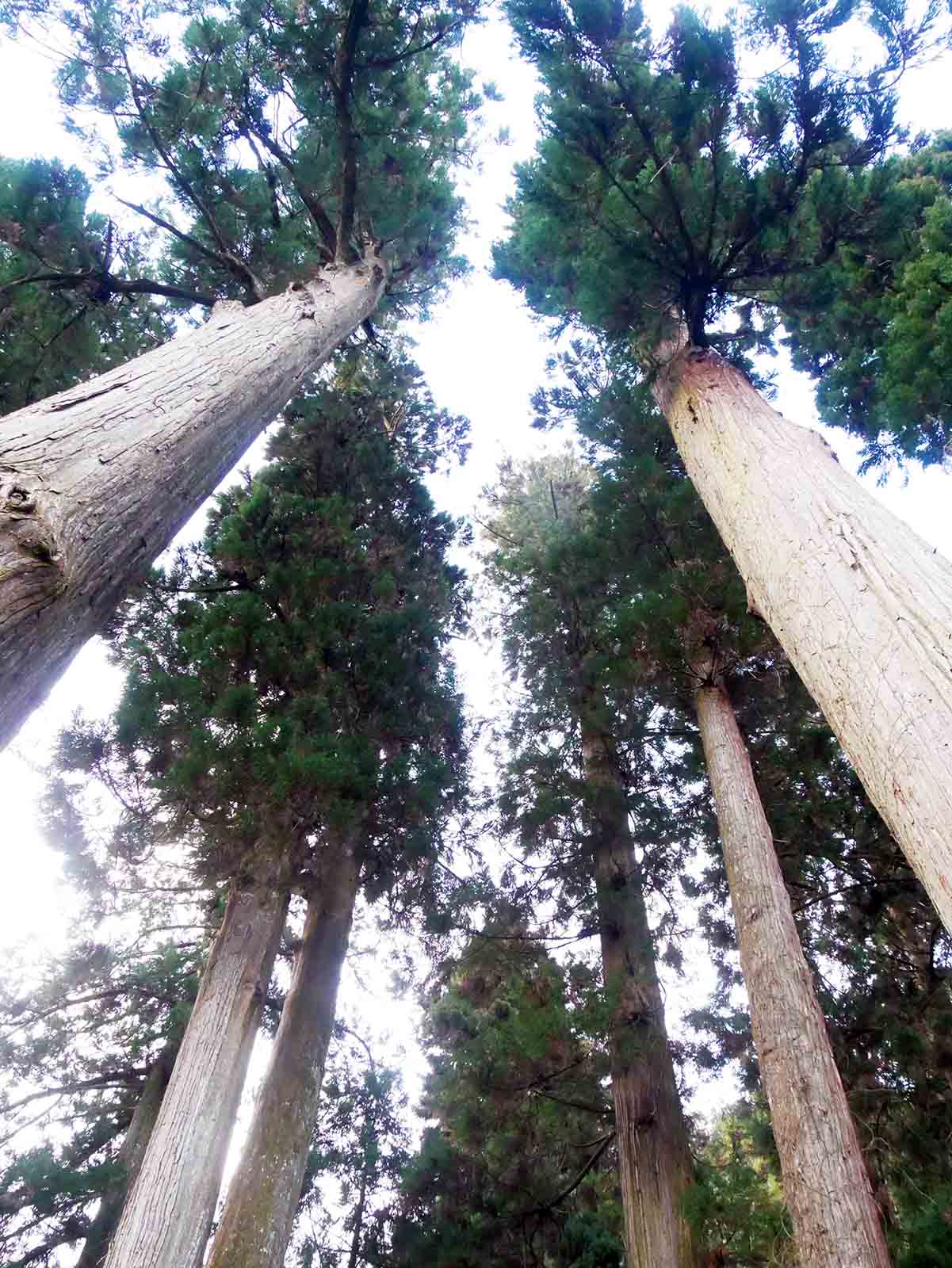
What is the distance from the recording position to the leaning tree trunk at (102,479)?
168 centimetres

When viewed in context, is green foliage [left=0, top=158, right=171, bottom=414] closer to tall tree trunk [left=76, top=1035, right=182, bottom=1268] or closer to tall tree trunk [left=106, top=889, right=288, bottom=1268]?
tall tree trunk [left=106, top=889, right=288, bottom=1268]

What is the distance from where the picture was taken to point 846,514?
265 centimetres

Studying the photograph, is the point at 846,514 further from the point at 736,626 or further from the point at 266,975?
the point at 266,975

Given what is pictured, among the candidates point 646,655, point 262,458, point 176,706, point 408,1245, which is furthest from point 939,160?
point 408,1245

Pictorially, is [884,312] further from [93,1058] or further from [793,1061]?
[93,1058]

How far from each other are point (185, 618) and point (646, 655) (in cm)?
411

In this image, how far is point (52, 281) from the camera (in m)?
6.04

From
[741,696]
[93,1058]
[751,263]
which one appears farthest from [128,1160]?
[751,263]

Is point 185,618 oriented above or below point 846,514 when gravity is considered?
above

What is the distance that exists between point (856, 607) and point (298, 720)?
13.8 ft

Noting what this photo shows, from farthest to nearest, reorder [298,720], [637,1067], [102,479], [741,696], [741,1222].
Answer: [741,696]
[298,720]
[637,1067]
[741,1222]
[102,479]

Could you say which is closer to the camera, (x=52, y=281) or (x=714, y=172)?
(x=714, y=172)

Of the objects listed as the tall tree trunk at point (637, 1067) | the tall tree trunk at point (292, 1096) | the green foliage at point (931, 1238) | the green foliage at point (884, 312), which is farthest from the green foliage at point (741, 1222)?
the green foliage at point (884, 312)

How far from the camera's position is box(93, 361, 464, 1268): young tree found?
4.62 meters
